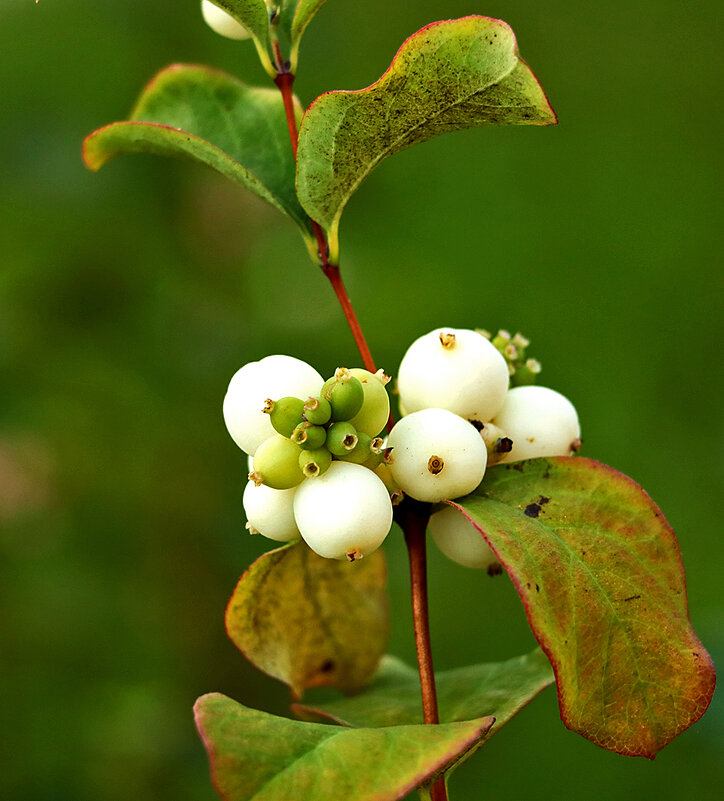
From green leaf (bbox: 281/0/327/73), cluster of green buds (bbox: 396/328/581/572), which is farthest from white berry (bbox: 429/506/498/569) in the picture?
green leaf (bbox: 281/0/327/73)

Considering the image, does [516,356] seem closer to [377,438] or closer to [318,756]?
[377,438]

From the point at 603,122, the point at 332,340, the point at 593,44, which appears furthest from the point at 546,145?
the point at 332,340

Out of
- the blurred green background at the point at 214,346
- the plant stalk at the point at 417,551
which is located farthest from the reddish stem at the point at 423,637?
the blurred green background at the point at 214,346

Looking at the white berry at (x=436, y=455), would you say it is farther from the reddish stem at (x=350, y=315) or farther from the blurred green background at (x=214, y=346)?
the blurred green background at (x=214, y=346)

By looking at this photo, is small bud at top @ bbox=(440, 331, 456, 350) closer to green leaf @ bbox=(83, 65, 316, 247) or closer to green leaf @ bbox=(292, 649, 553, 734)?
green leaf @ bbox=(83, 65, 316, 247)

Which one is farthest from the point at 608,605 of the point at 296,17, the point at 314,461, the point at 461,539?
the point at 296,17

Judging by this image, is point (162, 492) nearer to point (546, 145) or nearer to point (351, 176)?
point (351, 176)

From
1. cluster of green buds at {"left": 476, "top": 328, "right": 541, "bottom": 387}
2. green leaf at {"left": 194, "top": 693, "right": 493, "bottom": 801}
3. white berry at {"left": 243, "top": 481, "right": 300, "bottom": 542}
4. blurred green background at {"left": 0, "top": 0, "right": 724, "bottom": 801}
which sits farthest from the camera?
blurred green background at {"left": 0, "top": 0, "right": 724, "bottom": 801}
